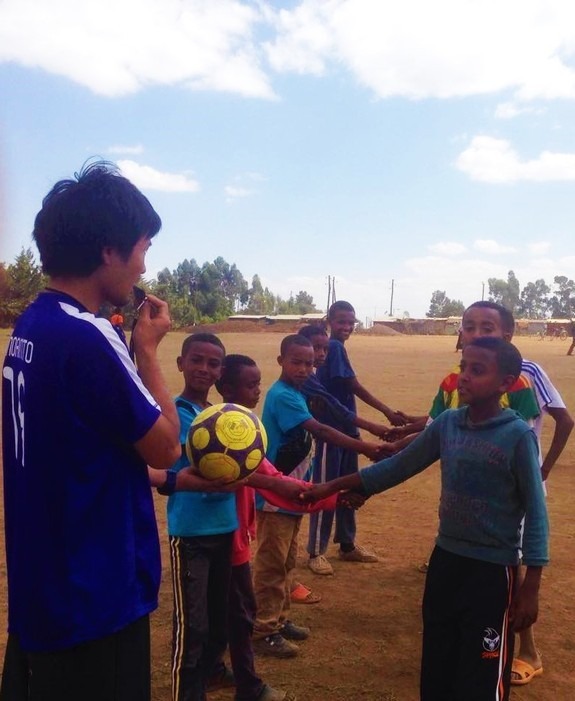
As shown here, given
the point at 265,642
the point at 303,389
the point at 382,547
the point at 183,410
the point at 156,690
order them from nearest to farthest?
the point at 183,410
the point at 156,690
the point at 265,642
the point at 303,389
the point at 382,547

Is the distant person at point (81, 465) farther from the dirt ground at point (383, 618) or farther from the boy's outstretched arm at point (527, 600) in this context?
the dirt ground at point (383, 618)

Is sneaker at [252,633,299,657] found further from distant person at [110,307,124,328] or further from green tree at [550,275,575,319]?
green tree at [550,275,575,319]

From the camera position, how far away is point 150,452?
1886mm

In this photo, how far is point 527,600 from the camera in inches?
111

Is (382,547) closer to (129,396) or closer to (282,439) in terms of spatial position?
(282,439)

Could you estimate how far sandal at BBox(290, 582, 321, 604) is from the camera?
488cm

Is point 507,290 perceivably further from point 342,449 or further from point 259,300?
point 342,449

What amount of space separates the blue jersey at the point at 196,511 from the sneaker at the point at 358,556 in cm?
262

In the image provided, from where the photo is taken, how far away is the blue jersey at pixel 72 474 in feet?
5.90

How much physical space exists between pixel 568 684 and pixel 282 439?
2.11m

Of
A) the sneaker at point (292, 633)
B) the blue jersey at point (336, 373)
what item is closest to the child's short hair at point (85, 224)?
the sneaker at point (292, 633)

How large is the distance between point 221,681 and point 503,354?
2332 millimetres

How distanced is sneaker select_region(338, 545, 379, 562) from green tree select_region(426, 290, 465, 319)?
108 m

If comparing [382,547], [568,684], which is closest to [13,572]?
[568,684]
